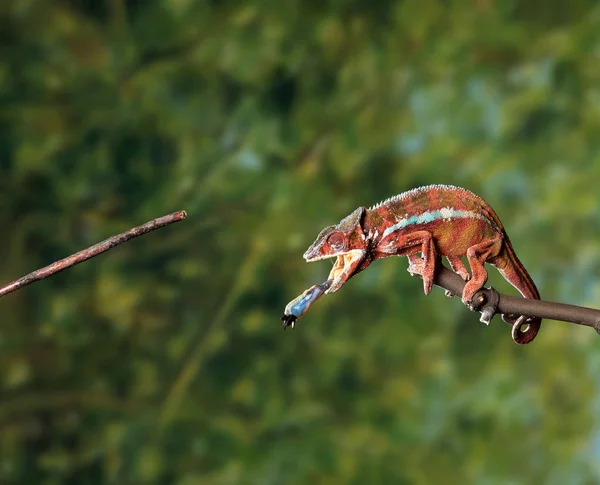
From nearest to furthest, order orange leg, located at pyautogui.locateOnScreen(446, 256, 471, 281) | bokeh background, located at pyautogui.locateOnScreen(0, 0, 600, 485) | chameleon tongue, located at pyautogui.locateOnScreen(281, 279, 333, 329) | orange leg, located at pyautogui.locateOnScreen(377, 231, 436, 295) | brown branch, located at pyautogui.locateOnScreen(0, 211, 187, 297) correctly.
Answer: brown branch, located at pyautogui.locateOnScreen(0, 211, 187, 297)
chameleon tongue, located at pyautogui.locateOnScreen(281, 279, 333, 329)
orange leg, located at pyautogui.locateOnScreen(377, 231, 436, 295)
orange leg, located at pyautogui.locateOnScreen(446, 256, 471, 281)
bokeh background, located at pyautogui.locateOnScreen(0, 0, 600, 485)

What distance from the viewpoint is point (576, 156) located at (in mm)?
6039

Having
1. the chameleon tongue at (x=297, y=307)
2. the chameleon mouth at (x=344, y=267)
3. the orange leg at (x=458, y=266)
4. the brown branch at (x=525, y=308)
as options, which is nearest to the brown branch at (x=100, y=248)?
the chameleon tongue at (x=297, y=307)

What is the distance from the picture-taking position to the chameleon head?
1.42 metres

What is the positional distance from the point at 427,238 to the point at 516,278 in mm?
321

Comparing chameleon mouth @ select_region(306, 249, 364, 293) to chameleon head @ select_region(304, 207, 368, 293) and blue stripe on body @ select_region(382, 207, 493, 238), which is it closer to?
chameleon head @ select_region(304, 207, 368, 293)

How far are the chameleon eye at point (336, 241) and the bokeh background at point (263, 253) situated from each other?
4388 mm

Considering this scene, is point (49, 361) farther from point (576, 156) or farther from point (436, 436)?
point (576, 156)

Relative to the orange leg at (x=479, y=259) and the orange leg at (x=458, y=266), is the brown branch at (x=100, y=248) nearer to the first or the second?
the orange leg at (x=479, y=259)

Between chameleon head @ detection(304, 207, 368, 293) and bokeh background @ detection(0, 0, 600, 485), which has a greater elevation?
bokeh background @ detection(0, 0, 600, 485)

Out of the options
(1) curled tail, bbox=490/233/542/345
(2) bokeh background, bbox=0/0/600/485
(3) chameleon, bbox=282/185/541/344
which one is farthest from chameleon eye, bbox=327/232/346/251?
(2) bokeh background, bbox=0/0/600/485

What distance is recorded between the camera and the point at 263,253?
235 inches

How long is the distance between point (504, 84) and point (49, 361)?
12.9ft

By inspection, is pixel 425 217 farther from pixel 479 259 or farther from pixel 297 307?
pixel 297 307

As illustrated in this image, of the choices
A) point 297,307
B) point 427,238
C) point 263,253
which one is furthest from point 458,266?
point 263,253
